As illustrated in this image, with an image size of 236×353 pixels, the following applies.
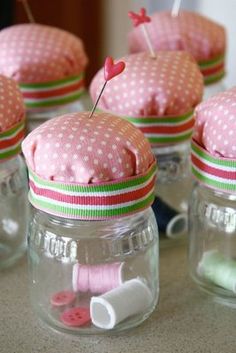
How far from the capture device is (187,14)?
3.87ft

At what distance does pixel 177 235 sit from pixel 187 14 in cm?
39

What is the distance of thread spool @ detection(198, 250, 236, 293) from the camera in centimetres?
84

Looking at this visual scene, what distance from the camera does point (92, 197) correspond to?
0.73 meters

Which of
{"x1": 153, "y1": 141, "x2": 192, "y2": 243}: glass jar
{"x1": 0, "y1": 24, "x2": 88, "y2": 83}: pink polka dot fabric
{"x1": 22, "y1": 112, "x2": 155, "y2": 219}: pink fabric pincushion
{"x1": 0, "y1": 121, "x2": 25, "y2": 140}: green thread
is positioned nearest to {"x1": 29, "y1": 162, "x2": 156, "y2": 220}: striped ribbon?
{"x1": 22, "y1": 112, "x2": 155, "y2": 219}: pink fabric pincushion

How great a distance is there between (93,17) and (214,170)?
3.21ft

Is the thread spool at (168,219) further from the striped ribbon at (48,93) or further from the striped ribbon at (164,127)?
the striped ribbon at (48,93)

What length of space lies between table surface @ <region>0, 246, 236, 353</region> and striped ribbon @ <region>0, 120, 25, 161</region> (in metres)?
0.16

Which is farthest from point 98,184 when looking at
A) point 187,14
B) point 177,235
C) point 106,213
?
point 187,14

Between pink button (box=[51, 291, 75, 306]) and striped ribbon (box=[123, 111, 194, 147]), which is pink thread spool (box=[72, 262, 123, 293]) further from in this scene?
striped ribbon (box=[123, 111, 194, 147])

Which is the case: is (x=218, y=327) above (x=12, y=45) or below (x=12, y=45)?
below

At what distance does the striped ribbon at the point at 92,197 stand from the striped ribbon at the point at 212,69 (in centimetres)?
40

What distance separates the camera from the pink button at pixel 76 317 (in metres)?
0.79

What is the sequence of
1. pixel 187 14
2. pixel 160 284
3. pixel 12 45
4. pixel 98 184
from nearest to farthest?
pixel 98 184 → pixel 160 284 → pixel 12 45 → pixel 187 14

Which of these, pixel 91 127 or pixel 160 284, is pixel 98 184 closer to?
Answer: pixel 91 127
